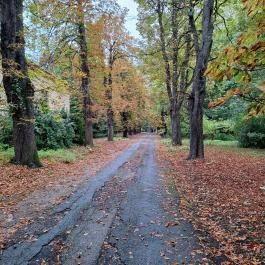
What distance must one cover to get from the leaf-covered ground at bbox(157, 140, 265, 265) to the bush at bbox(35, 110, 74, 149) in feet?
28.6

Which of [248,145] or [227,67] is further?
[248,145]

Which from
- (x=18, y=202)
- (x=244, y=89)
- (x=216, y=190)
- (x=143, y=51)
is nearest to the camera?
(x=244, y=89)

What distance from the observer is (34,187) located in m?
9.85

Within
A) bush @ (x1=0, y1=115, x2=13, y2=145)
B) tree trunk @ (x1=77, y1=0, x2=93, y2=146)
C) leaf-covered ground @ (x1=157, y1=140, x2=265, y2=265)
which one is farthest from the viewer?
tree trunk @ (x1=77, y1=0, x2=93, y2=146)

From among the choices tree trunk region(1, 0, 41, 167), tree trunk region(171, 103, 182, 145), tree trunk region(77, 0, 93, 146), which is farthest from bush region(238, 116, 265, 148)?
tree trunk region(1, 0, 41, 167)

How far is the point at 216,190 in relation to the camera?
909cm

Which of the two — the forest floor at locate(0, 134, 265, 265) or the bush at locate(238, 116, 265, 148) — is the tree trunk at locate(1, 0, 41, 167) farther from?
the bush at locate(238, 116, 265, 148)

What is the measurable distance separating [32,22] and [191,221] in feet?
41.8

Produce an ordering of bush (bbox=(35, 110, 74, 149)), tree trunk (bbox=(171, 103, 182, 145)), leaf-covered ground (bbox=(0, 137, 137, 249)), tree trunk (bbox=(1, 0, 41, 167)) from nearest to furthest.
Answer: leaf-covered ground (bbox=(0, 137, 137, 249)) → tree trunk (bbox=(1, 0, 41, 167)) → bush (bbox=(35, 110, 74, 149)) → tree trunk (bbox=(171, 103, 182, 145))

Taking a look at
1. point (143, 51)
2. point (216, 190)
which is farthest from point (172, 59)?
point (216, 190)

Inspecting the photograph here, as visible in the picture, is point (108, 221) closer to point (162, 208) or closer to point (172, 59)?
point (162, 208)

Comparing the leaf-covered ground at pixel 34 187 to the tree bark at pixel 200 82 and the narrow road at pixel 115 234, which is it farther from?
the tree bark at pixel 200 82

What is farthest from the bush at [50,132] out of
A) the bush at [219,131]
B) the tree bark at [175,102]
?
the bush at [219,131]

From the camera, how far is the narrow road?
491 cm
